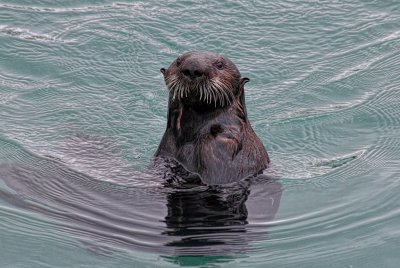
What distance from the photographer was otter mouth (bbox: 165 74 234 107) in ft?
24.2

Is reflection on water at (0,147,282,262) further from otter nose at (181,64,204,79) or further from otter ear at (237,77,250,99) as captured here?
otter nose at (181,64,204,79)

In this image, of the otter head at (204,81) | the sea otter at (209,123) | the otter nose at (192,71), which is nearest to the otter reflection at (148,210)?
the sea otter at (209,123)

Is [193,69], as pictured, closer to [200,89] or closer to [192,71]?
[192,71]

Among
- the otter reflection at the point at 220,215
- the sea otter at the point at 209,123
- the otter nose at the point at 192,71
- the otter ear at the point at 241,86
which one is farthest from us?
the otter ear at the point at 241,86

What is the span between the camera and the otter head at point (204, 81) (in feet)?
24.1

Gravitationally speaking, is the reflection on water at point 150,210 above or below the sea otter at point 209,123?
below

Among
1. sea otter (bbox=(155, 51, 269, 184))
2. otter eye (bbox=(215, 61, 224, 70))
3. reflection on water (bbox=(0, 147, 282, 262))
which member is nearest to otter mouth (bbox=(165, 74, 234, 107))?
sea otter (bbox=(155, 51, 269, 184))

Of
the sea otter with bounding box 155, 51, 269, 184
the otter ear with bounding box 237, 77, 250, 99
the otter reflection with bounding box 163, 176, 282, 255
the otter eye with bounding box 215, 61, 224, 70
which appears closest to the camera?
the otter reflection with bounding box 163, 176, 282, 255

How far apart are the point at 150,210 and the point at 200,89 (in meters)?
1.02

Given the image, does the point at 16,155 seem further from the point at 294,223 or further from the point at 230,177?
the point at 294,223

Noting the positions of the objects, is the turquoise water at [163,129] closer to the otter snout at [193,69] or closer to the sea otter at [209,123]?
the sea otter at [209,123]

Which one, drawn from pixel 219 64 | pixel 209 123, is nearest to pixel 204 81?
pixel 219 64

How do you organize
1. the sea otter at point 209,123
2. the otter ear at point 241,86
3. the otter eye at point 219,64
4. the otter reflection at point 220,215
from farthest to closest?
1. the otter ear at point 241,86
2. the otter eye at point 219,64
3. the sea otter at point 209,123
4. the otter reflection at point 220,215

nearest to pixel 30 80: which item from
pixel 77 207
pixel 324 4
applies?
pixel 77 207
